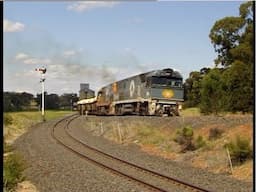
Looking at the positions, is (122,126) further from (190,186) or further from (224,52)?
(190,186)

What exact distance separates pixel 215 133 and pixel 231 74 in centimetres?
1225

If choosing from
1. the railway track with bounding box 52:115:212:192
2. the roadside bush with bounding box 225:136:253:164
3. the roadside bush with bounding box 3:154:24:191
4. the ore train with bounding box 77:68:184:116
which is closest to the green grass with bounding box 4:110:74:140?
the ore train with bounding box 77:68:184:116

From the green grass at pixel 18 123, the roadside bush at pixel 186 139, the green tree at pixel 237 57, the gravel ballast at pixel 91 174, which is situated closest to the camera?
the gravel ballast at pixel 91 174

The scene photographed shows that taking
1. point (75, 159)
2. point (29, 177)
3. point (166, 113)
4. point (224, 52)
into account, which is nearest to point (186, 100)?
point (224, 52)

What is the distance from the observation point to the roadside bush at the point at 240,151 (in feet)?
53.9

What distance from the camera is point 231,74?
33.0m

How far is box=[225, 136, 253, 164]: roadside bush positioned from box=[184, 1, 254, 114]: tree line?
20.6ft

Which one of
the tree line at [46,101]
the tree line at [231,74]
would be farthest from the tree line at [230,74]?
the tree line at [46,101]

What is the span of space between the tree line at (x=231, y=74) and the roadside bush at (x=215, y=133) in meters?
4.17

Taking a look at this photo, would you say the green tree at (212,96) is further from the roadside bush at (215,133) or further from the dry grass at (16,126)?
the dry grass at (16,126)

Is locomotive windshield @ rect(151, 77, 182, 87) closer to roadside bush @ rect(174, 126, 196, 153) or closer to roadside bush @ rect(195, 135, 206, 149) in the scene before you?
roadside bush @ rect(174, 126, 196, 153)

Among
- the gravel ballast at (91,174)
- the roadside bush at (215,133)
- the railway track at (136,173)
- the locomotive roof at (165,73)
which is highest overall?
the locomotive roof at (165,73)

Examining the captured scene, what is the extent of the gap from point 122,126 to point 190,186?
65.4 ft

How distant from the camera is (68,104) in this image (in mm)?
83312
